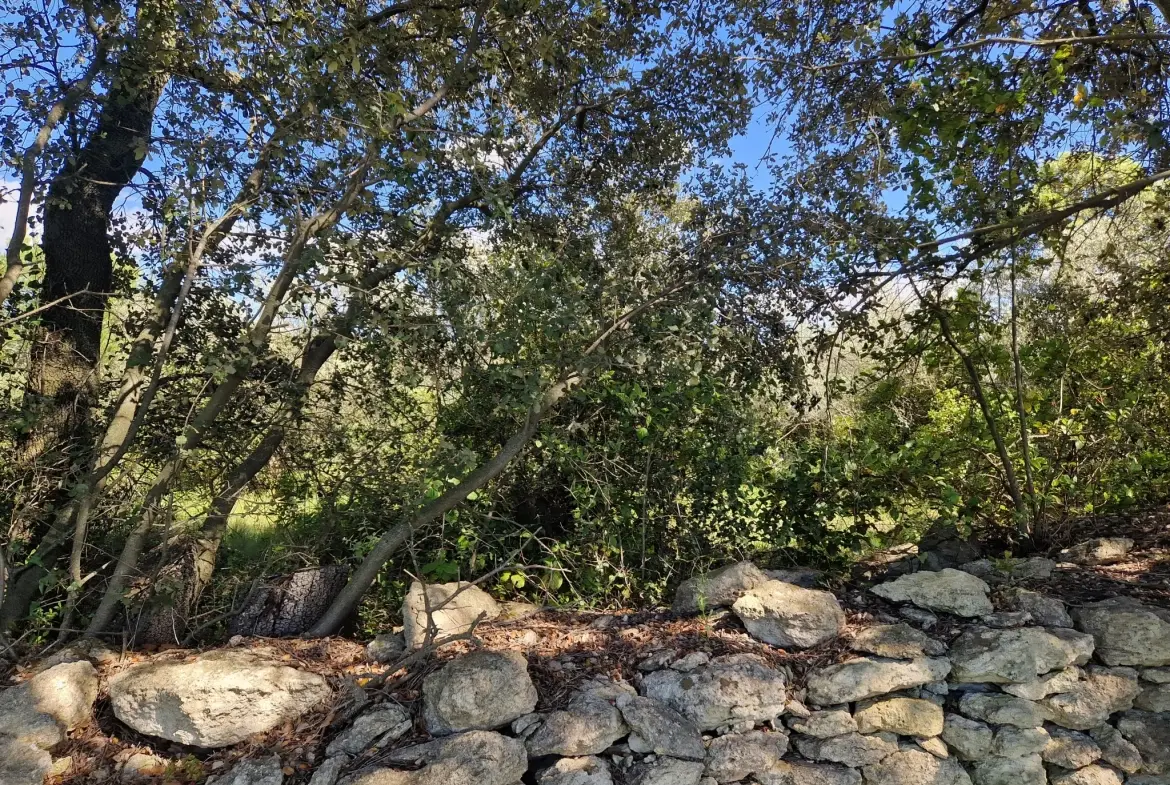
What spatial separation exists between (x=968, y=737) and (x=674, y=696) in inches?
56.9

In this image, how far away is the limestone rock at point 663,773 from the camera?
2.75 meters

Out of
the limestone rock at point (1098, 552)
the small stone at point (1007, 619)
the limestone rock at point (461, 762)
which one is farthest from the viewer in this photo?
the limestone rock at point (1098, 552)

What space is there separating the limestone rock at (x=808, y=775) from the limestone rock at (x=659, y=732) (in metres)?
0.34

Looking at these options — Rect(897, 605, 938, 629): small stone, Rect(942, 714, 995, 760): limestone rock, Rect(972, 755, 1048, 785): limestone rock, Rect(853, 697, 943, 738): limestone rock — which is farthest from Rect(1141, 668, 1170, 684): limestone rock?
Rect(853, 697, 943, 738): limestone rock

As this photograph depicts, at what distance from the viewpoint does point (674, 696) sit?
2.96m

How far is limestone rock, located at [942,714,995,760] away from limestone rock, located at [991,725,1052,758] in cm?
4

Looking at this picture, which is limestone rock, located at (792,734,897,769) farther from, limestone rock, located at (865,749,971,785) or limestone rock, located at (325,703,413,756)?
limestone rock, located at (325,703,413,756)

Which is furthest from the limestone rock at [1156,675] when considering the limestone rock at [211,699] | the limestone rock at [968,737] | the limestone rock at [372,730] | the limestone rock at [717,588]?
the limestone rock at [211,699]

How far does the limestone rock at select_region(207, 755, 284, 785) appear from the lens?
257cm

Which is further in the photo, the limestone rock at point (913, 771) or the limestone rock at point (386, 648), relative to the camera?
the limestone rock at point (386, 648)

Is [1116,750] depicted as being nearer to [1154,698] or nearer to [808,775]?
[1154,698]

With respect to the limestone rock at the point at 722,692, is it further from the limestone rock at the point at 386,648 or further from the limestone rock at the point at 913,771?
the limestone rock at the point at 386,648

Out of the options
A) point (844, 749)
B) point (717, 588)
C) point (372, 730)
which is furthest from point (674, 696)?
point (372, 730)

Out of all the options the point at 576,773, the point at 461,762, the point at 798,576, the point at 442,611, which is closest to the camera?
the point at 461,762
